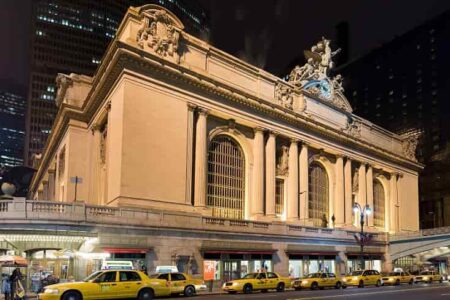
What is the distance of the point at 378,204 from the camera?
252 feet

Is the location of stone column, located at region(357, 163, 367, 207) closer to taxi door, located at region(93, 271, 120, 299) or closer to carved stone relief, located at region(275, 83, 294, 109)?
carved stone relief, located at region(275, 83, 294, 109)

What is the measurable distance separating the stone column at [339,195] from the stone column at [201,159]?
2370 cm

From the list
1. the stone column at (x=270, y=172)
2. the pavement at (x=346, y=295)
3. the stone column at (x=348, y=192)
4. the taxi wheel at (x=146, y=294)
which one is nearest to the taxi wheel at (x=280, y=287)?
the pavement at (x=346, y=295)

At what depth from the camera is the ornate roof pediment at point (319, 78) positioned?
211ft

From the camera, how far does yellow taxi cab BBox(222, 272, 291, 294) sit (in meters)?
33.5

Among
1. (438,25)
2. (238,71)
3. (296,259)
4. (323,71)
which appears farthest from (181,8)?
(296,259)

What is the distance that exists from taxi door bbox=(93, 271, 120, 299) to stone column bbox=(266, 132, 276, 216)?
30.2m

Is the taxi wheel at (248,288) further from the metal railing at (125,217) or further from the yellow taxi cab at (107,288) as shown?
the yellow taxi cab at (107,288)

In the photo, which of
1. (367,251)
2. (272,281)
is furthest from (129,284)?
(367,251)

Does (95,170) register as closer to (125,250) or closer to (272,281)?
(125,250)

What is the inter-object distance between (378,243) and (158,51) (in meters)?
37.5

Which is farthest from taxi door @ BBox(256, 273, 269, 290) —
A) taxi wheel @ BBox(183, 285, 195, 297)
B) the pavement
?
taxi wheel @ BBox(183, 285, 195, 297)

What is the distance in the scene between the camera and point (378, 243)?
64000 millimetres

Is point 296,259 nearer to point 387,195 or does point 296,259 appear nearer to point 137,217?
point 137,217
